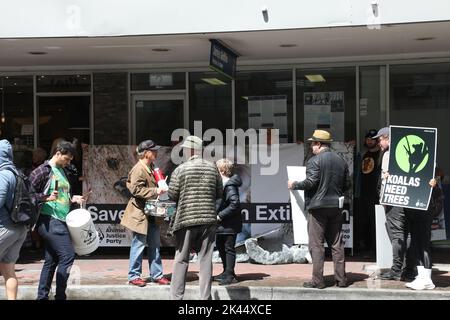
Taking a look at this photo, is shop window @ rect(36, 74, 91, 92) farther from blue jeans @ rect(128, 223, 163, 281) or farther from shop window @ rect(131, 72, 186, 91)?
blue jeans @ rect(128, 223, 163, 281)

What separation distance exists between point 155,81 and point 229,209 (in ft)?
14.9

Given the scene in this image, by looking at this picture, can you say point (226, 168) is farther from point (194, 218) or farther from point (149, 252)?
point (194, 218)

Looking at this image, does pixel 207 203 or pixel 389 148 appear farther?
pixel 389 148

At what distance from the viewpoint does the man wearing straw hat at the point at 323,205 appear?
317 inches

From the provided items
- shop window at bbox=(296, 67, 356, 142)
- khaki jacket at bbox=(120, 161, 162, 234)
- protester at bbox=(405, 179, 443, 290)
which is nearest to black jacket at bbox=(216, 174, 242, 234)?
khaki jacket at bbox=(120, 161, 162, 234)

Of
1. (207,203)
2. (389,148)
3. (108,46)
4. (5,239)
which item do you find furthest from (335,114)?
(5,239)

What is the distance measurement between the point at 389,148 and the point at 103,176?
4.86 m

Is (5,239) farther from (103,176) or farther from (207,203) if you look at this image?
(103,176)

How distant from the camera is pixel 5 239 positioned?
257 inches

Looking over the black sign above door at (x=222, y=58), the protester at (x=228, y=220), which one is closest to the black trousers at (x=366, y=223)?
the black sign above door at (x=222, y=58)

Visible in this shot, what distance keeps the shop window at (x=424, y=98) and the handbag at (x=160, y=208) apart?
524 cm

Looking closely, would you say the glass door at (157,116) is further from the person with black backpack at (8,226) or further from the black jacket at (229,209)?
the person with black backpack at (8,226)

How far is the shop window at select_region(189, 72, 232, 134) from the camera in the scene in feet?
39.0
